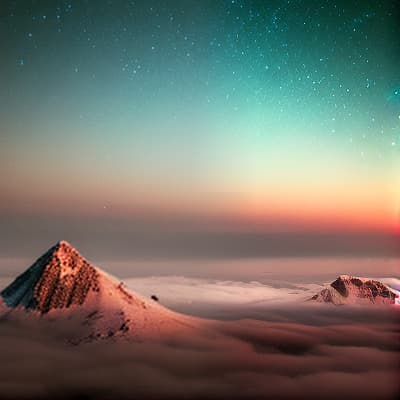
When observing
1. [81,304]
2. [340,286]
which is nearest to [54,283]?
[81,304]

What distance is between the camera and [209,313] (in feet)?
98.7

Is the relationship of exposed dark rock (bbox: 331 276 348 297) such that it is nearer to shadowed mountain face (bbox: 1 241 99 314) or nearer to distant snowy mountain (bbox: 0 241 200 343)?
distant snowy mountain (bbox: 0 241 200 343)

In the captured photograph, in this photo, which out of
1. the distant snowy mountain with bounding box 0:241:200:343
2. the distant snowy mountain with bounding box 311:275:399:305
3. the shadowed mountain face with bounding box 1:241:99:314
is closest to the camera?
the distant snowy mountain with bounding box 0:241:200:343

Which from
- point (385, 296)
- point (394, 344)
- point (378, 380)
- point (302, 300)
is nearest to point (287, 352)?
point (394, 344)

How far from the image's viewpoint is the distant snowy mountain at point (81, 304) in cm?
2264

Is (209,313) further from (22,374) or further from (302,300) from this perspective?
(302,300)

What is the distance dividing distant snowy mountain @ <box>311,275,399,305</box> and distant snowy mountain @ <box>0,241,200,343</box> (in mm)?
53301

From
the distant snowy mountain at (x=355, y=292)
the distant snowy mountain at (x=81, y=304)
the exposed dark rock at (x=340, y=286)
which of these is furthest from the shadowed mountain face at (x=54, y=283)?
the exposed dark rock at (x=340, y=286)

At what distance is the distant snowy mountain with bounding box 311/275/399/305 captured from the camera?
76.2 metres

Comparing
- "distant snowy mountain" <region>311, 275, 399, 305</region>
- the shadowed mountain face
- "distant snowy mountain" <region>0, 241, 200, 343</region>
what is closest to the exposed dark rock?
"distant snowy mountain" <region>311, 275, 399, 305</region>

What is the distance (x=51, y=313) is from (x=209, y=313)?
9.60m

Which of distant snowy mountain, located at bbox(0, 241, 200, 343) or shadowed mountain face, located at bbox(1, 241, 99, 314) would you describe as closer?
distant snowy mountain, located at bbox(0, 241, 200, 343)

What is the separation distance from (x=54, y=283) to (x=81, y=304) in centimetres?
374

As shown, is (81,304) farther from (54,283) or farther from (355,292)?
(355,292)
